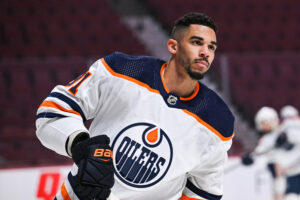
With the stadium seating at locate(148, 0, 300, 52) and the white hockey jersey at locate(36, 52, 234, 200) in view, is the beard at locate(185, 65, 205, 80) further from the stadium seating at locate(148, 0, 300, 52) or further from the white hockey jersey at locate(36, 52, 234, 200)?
the stadium seating at locate(148, 0, 300, 52)

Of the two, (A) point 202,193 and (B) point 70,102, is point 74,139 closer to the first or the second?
(B) point 70,102

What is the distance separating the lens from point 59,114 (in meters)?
1.31

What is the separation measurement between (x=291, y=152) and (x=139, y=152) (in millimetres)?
3531

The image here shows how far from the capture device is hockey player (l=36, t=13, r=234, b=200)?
4.66ft

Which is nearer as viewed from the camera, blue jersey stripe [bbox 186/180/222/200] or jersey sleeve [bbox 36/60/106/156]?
jersey sleeve [bbox 36/60/106/156]

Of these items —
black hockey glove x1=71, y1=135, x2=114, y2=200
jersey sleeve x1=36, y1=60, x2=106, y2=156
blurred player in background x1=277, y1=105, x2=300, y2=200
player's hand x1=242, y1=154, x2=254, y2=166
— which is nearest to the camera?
black hockey glove x1=71, y1=135, x2=114, y2=200

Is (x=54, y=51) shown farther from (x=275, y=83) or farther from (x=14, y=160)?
(x=275, y=83)

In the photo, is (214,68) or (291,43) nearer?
(214,68)

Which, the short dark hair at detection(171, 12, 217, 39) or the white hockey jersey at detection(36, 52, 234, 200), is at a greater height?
the short dark hair at detection(171, 12, 217, 39)

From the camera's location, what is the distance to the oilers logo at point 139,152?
→ 4.72 ft

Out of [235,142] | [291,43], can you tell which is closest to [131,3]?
[291,43]

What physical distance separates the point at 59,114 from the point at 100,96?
0.58ft

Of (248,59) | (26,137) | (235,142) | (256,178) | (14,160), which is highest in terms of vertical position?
(248,59)

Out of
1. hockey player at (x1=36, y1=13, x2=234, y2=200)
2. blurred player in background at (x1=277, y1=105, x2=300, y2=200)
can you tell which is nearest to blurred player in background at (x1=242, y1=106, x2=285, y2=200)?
blurred player in background at (x1=277, y1=105, x2=300, y2=200)
